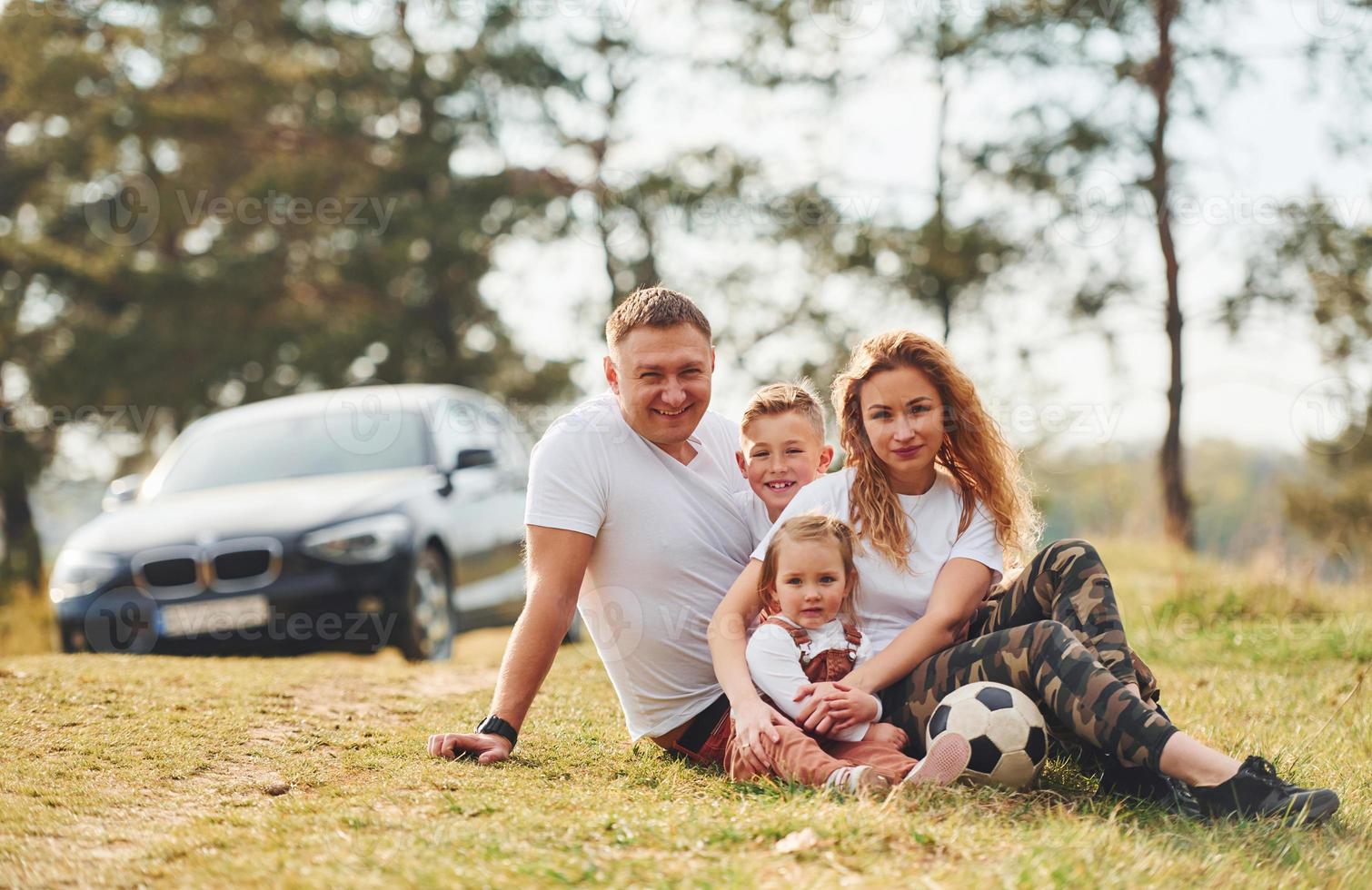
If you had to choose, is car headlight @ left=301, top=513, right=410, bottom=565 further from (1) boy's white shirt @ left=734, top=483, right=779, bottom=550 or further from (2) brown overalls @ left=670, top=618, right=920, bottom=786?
(2) brown overalls @ left=670, top=618, right=920, bottom=786

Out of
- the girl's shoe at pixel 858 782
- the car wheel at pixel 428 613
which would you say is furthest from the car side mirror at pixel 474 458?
the girl's shoe at pixel 858 782

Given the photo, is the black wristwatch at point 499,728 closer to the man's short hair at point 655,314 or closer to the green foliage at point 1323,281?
the man's short hair at point 655,314

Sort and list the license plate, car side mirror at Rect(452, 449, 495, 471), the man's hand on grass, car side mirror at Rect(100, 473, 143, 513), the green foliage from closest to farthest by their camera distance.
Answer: the man's hand on grass, the license plate, car side mirror at Rect(452, 449, 495, 471), car side mirror at Rect(100, 473, 143, 513), the green foliage

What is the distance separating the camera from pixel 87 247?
71.6 ft

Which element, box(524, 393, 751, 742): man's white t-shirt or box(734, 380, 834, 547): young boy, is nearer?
box(524, 393, 751, 742): man's white t-shirt

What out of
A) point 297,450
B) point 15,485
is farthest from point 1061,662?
point 15,485

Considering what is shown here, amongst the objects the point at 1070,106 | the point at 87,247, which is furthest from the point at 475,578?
the point at 87,247

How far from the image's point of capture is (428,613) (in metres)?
7.75

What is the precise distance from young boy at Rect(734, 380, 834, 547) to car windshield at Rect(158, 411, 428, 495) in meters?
4.26

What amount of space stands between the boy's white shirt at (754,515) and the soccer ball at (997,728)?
1049mm

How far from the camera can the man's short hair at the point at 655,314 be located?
13.3ft

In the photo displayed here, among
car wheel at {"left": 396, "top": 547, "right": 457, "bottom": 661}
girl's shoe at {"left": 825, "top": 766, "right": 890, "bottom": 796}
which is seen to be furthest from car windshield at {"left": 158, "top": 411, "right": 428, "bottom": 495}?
girl's shoe at {"left": 825, "top": 766, "right": 890, "bottom": 796}

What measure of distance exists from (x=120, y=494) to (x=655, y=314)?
554 centimetres

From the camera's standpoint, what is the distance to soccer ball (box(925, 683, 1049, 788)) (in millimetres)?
3463
